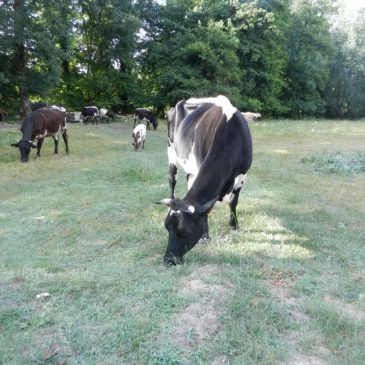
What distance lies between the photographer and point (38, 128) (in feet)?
39.6

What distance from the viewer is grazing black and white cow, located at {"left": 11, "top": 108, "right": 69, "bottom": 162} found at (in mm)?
11578

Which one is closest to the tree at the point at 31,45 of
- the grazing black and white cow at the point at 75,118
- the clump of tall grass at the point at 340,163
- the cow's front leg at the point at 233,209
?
the grazing black and white cow at the point at 75,118

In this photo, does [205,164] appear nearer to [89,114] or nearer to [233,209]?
[233,209]

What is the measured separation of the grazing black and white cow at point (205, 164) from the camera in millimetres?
4152

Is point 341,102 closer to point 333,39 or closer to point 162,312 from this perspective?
point 333,39

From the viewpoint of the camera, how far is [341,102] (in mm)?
43719

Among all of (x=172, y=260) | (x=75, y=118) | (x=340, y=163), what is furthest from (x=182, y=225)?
(x=75, y=118)

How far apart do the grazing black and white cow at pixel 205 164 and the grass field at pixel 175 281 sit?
39 centimetres

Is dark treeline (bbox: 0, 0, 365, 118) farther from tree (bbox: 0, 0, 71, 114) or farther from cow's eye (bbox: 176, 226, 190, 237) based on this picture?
cow's eye (bbox: 176, 226, 190, 237)

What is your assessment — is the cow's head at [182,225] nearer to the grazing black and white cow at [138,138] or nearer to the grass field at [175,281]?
the grass field at [175,281]

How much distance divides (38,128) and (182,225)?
366 inches

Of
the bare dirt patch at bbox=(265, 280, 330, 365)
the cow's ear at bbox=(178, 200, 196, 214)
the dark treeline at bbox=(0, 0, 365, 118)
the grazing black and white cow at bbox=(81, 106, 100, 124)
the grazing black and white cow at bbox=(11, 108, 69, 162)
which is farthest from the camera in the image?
the grazing black and white cow at bbox=(81, 106, 100, 124)

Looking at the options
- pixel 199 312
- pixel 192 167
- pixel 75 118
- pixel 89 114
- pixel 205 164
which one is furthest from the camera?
pixel 75 118

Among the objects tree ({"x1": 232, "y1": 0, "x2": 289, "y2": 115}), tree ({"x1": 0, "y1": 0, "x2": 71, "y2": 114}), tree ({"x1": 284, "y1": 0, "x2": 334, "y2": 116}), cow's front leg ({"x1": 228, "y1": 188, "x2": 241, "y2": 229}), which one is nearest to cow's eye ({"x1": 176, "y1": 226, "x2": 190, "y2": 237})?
cow's front leg ({"x1": 228, "y1": 188, "x2": 241, "y2": 229})
